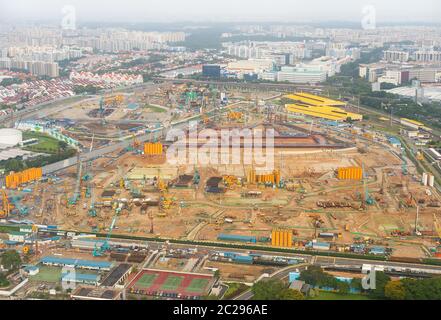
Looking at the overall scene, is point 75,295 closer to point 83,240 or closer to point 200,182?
point 83,240

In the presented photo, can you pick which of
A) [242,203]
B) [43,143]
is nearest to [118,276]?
[242,203]

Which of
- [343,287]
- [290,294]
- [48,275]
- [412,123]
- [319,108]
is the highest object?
[319,108]

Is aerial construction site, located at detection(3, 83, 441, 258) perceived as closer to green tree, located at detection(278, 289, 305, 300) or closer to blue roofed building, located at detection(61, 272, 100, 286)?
blue roofed building, located at detection(61, 272, 100, 286)

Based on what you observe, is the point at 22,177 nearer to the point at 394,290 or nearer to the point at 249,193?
the point at 249,193

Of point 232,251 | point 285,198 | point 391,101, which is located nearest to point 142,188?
point 285,198
